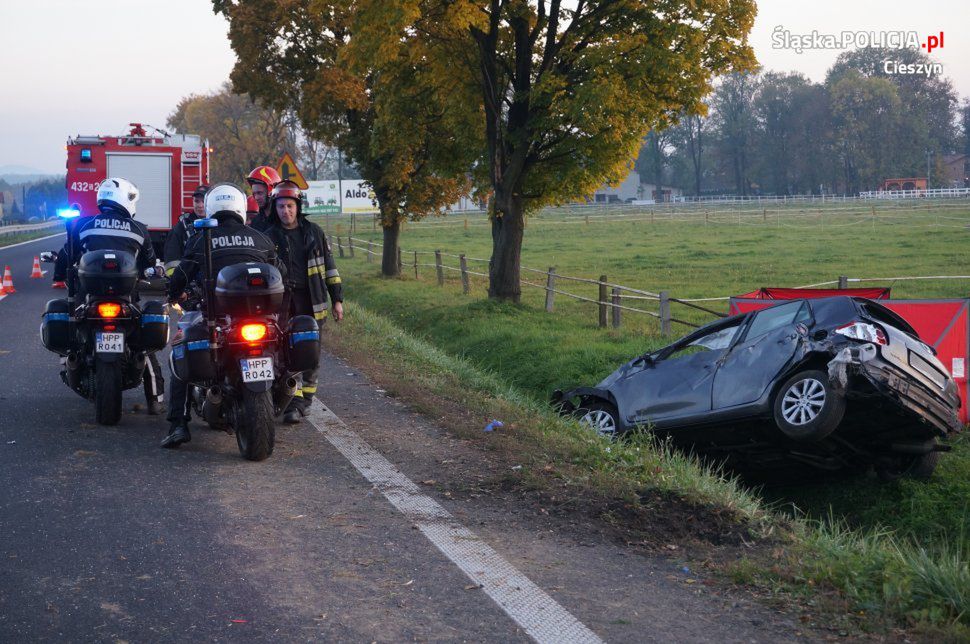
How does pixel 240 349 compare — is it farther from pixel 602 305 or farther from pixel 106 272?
pixel 602 305

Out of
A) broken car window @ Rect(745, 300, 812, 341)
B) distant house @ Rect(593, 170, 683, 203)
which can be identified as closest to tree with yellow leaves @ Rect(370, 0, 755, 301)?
broken car window @ Rect(745, 300, 812, 341)

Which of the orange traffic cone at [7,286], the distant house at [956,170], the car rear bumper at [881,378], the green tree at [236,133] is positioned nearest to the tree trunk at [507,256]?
the orange traffic cone at [7,286]

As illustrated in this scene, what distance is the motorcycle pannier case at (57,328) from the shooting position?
830 centimetres

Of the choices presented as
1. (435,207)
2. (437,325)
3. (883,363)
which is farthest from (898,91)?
(883,363)

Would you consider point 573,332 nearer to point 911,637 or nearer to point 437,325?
point 437,325

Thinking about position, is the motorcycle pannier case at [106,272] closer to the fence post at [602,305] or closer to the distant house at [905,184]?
the fence post at [602,305]

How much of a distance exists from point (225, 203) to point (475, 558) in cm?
Answer: 372

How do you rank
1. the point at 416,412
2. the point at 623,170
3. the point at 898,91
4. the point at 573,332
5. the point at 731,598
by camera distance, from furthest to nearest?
1. the point at 898,91
2. the point at 623,170
3. the point at 573,332
4. the point at 416,412
5. the point at 731,598

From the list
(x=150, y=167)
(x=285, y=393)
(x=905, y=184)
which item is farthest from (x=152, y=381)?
(x=905, y=184)

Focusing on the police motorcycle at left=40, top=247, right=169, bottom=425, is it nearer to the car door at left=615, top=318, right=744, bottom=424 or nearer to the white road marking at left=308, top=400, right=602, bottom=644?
the white road marking at left=308, top=400, right=602, bottom=644

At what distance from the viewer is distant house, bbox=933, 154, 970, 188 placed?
105 metres

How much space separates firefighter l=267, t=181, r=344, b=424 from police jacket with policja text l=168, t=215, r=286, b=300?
90 centimetres

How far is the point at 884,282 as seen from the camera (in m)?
21.3

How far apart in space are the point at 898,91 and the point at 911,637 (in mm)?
110278
